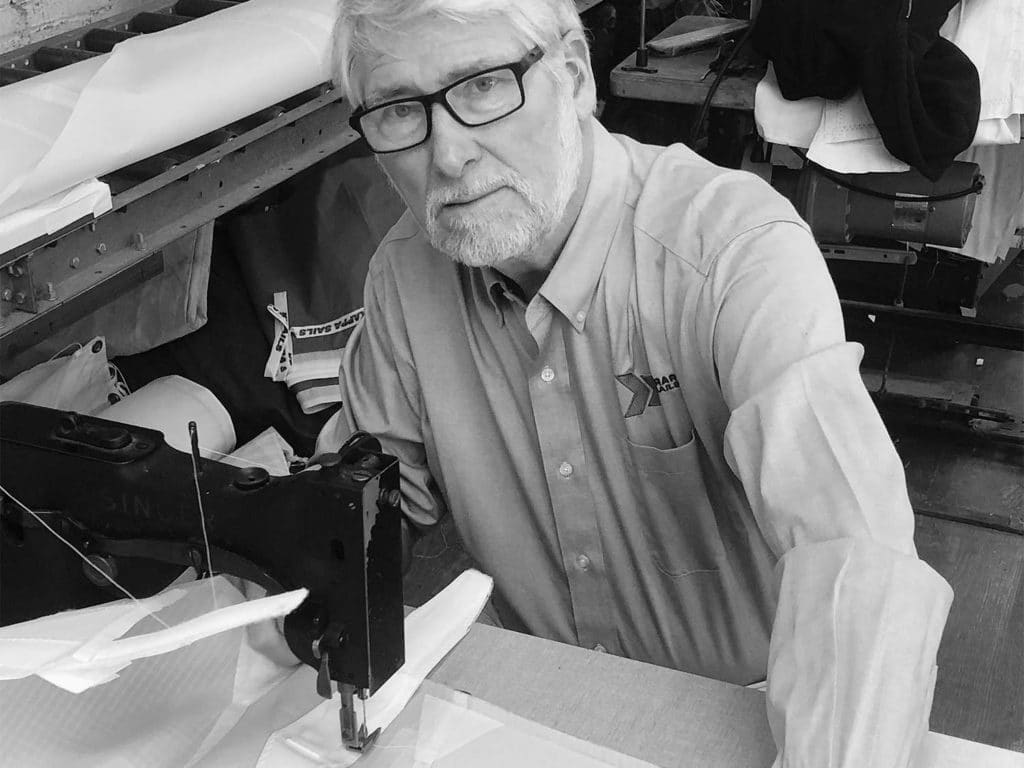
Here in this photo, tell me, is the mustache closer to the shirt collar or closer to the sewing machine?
the shirt collar

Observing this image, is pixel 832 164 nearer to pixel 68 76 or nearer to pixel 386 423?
pixel 386 423

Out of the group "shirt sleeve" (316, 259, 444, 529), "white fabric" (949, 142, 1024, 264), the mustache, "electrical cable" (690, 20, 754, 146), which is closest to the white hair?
the mustache

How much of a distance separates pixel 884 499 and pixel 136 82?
2.92ft

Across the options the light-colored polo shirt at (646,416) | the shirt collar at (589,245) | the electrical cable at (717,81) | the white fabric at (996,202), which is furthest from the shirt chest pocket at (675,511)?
the white fabric at (996,202)

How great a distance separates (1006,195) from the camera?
252 centimetres

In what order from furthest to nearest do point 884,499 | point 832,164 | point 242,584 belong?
point 832,164 → point 242,584 → point 884,499

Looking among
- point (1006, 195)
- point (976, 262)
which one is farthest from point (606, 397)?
point (976, 262)

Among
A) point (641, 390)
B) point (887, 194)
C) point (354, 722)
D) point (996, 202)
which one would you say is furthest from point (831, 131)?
point (354, 722)

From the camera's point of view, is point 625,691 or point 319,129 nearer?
point 625,691

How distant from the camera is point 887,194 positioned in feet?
7.69

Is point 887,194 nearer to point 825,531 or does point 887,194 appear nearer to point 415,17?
point 415,17

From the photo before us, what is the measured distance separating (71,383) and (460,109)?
868 mm

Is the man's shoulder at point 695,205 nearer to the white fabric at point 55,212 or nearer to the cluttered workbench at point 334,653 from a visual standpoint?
the cluttered workbench at point 334,653

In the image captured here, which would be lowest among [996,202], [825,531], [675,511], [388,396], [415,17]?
[996,202]
